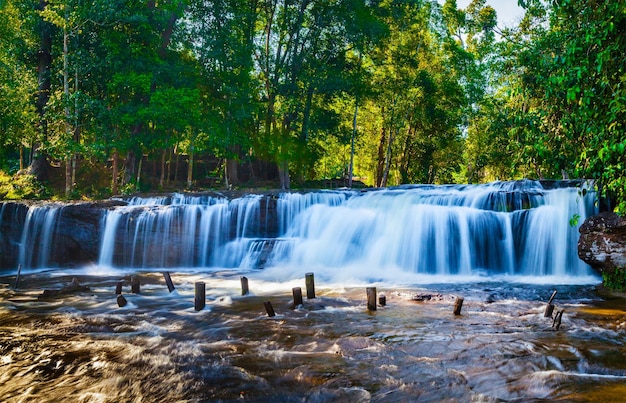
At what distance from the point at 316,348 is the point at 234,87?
22215 mm

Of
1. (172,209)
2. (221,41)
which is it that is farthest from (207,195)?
(221,41)

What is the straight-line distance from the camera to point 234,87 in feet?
90.4

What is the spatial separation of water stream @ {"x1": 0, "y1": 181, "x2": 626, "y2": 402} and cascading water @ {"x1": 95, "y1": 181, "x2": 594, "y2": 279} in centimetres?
6

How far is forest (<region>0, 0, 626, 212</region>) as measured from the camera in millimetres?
24328

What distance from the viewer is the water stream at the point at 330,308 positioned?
6.53 m

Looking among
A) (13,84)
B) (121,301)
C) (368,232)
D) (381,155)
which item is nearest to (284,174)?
(381,155)

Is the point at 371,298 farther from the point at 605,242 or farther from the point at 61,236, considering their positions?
the point at 61,236

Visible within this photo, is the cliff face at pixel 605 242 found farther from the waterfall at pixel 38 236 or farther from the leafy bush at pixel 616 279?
the waterfall at pixel 38 236

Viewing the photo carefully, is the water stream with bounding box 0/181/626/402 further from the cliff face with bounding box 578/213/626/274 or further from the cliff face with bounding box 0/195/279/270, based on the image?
the cliff face with bounding box 578/213/626/274

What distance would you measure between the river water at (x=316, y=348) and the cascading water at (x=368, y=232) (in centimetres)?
349

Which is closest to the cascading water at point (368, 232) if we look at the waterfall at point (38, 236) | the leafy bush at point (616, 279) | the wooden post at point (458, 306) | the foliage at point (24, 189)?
the leafy bush at point (616, 279)

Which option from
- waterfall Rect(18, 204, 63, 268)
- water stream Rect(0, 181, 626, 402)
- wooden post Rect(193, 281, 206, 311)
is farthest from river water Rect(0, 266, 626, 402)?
waterfall Rect(18, 204, 63, 268)

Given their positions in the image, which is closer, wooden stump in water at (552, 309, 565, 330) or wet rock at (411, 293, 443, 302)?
wooden stump in water at (552, 309, 565, 330)

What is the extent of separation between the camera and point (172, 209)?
65.2 feet
